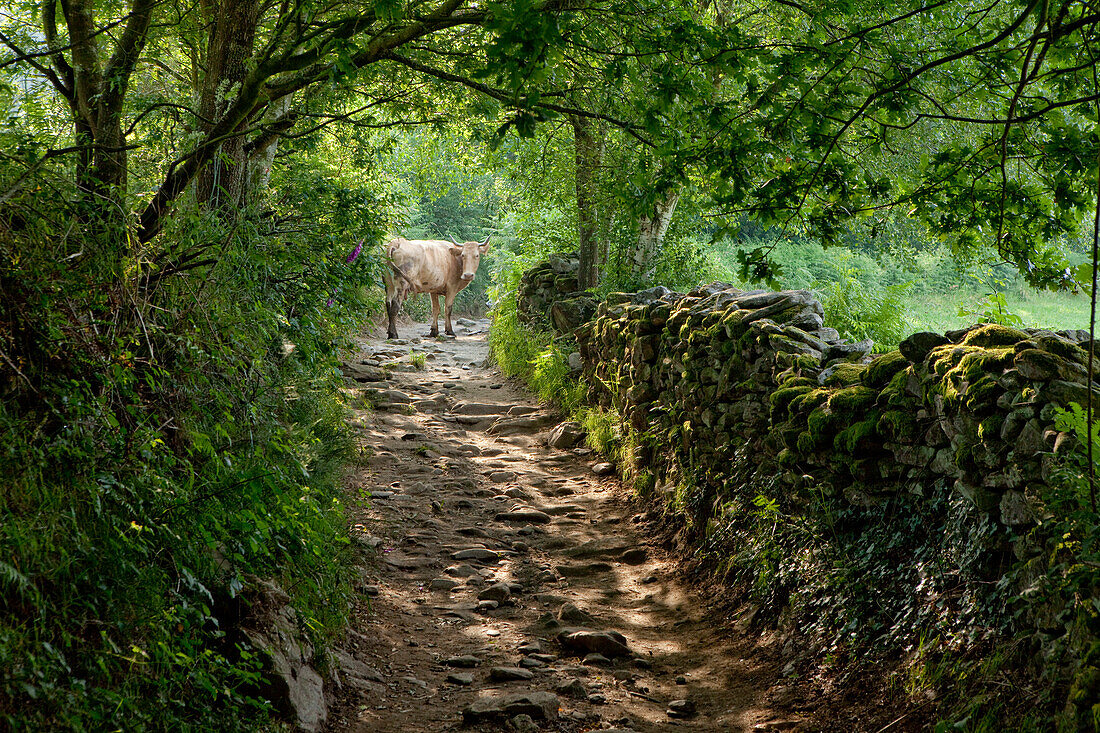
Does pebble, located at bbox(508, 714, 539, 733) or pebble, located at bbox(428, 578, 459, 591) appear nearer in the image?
pebble, located at bbox(508, 714, 539, 733)

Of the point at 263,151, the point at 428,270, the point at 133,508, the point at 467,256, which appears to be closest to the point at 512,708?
the point at 133,508

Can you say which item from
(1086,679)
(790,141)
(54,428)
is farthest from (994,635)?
(54,428)

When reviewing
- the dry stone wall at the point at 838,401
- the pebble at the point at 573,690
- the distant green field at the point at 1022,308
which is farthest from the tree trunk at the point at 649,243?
the pebble at the point at 573,690

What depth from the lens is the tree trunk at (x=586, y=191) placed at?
8.55 metres

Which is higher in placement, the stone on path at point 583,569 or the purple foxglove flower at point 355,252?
the purple foxglove flower at point 355,252

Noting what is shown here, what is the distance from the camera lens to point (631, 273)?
11.3 m

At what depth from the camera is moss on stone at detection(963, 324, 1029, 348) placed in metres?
3.69

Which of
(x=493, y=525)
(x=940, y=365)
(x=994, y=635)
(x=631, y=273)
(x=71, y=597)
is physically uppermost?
(x=631, y=273)

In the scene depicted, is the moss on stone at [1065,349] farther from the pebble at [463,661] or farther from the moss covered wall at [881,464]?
the pebble at [463,661]

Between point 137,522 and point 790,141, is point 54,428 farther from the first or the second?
point 790,141

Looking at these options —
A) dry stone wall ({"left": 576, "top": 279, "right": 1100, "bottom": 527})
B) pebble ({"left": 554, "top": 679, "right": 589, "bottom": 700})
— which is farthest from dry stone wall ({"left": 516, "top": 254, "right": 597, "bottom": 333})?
pebble ({"left": 554, "top": 679, "right": 589, "bottom": 700})

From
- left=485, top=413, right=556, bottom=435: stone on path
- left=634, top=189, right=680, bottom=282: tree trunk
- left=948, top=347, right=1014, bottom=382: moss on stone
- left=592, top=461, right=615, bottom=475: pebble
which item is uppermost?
left=634, top=189, right=680, bottom=282: tree trunk

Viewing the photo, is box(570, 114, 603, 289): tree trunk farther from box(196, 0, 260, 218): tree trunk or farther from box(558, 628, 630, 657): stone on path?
box(558, 628, 630, 657): stone on path

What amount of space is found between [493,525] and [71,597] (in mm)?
4732
